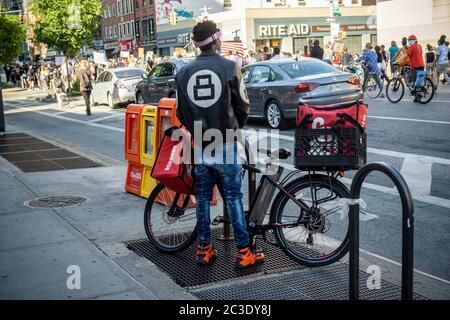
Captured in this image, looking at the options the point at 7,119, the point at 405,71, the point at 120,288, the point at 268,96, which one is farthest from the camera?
the point at 7,119

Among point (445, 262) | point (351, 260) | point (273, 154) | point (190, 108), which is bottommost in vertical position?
point (445, 262)

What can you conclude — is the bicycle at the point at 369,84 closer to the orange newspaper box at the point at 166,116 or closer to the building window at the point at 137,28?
the orange newspaper box at the point at 166,116

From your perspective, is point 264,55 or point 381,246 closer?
point 381,246

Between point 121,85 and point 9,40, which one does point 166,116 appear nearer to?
point 121,85

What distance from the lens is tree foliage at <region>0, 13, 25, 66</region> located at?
2158 cm

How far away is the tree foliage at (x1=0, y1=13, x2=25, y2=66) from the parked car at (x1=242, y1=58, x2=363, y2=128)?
35.3ft

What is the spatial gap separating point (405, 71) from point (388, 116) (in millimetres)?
5535

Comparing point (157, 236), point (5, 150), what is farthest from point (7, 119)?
point (157, 236)

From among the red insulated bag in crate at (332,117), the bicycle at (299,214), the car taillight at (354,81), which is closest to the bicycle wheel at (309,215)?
the bicycle at (299,214)

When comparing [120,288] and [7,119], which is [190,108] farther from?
[7,119]

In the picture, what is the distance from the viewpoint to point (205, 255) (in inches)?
193

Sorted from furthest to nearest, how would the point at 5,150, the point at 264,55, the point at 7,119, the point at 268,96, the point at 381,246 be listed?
the point at 264,55 → the point at 7,119 → the point at 268,96 → the point at 5,150 → the point at 381,246

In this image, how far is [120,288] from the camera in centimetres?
428

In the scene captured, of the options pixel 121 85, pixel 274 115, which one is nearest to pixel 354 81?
pixel 274 115
